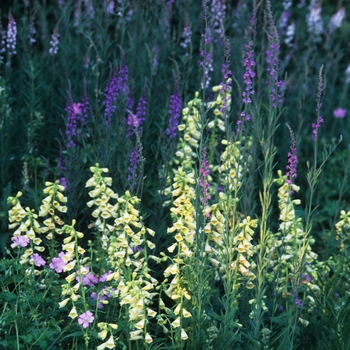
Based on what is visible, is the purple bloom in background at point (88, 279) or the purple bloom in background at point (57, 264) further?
the purple bloom in background at point (57, 264)

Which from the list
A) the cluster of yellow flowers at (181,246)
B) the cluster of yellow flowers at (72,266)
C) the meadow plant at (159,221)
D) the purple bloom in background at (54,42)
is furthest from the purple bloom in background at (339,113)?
the cluster of yellow flowers at (72,266)

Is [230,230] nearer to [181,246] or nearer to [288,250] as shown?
[181,246]

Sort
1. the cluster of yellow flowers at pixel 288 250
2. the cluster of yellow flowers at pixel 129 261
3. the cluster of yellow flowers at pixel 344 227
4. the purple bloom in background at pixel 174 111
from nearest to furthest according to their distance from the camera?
the cluster of yellow flowers at pixel 129 261 < the cluster of yellow flowers at pixel 288 250 < the cluster of yellow flowers at pixel 344 227 < the purple bloom in background at pixel 174 111

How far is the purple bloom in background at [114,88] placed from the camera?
4488mm

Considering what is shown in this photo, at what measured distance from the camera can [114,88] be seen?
4512 millimetres

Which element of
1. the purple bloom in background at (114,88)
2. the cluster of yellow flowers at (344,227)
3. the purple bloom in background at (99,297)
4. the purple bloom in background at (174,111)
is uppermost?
the purple bloom in background at (114,88)

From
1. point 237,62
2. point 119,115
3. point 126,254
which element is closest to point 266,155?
point 126,254

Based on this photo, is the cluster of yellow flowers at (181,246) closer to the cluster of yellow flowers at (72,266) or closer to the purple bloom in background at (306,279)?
the cluster of yellow flowers at (72,266)

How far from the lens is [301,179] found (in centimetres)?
621

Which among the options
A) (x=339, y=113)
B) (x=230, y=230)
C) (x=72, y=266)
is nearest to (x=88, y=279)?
(x=72, y=266)

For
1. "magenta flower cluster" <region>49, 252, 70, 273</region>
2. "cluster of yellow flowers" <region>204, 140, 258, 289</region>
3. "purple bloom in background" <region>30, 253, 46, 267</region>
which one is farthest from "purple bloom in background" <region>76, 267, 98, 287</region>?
"cluster of yellow flowers" <region>204, 140, 258, 289</region>

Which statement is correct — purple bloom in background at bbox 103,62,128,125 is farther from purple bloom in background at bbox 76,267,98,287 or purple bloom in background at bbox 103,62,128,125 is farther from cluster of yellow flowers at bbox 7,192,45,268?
purple bloom in background at bbox 76,267,98,287

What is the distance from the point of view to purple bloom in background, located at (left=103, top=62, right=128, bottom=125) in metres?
4.49

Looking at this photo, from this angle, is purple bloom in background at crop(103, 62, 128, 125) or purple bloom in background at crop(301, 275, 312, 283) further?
purple bloom in background at crop(103, 62, 128, 125)
